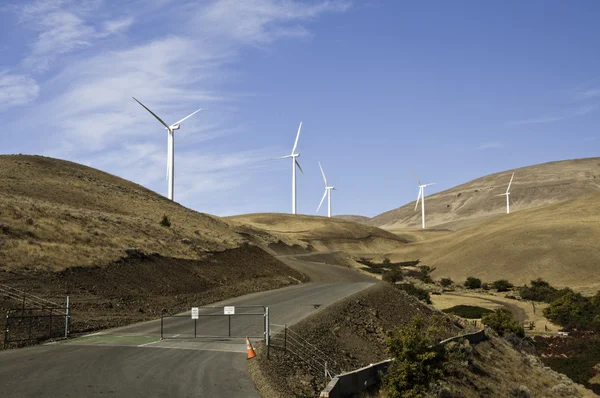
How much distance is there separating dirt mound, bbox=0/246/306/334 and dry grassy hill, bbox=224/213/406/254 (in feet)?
309

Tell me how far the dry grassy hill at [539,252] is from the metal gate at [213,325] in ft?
176

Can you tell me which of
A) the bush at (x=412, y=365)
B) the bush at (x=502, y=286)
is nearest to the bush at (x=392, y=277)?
the bush at (x=502, y=286)

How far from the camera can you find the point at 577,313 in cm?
5350

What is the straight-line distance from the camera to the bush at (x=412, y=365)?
850 inches

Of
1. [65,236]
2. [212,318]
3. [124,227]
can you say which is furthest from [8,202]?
[212,318]

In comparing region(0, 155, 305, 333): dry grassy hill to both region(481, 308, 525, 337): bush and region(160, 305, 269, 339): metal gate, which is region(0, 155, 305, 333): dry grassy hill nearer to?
region(160, 305, 269, 339): metal gate

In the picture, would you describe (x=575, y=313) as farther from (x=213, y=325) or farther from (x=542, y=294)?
(x=213, y=325)

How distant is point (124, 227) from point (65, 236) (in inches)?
419

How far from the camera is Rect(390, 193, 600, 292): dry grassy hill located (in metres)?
84.8

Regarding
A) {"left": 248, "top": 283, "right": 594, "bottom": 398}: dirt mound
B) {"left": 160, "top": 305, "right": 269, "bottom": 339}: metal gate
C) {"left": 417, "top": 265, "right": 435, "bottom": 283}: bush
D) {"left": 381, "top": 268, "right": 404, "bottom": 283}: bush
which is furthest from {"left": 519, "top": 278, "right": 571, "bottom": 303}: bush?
{"left": 160, "top": 305, "right": 269, "bottom": 339}: metal gate

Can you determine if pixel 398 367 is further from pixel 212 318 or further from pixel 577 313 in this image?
pixel 577 313

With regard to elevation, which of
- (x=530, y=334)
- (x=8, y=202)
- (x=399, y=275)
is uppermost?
(x=8, y=202)

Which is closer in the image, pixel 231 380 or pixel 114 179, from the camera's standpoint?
pixel 231 380

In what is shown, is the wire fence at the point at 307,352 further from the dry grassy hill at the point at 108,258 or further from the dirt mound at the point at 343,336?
the dry grassy hill at the point at 108,258
